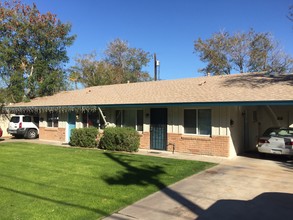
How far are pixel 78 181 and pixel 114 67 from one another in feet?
135

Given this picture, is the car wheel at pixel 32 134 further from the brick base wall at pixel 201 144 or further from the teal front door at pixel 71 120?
the brick base wall at pixel 201 144

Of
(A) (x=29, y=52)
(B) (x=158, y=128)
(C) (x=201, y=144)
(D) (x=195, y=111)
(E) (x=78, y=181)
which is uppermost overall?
(A) (x=29, y=52)

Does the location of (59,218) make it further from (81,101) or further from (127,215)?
(81,101)

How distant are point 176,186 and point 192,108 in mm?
6961

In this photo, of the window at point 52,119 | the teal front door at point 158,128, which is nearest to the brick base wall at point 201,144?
the teal front door at point 158,128

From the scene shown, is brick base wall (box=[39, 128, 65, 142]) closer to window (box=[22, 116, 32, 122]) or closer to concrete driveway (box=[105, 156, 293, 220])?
window (box=[22, 116, 32, 122])

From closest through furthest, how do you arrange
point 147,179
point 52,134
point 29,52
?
point 147,179
point 52,134
point 29,52

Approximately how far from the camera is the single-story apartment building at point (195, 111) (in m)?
13.9

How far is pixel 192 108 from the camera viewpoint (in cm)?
1521

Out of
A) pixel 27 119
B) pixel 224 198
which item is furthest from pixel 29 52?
pixel 224 198

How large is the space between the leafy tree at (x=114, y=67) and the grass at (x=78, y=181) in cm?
3272

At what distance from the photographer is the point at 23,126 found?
23469 mm

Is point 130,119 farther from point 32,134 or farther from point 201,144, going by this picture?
point 32,134

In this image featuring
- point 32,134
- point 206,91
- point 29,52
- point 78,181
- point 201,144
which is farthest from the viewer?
point 29,52
